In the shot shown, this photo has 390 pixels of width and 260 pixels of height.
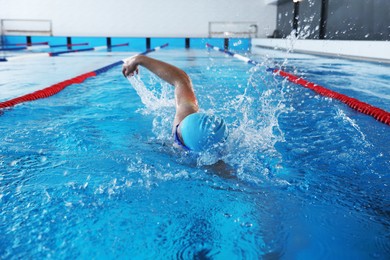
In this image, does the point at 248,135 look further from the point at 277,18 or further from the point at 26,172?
the point at 277,18

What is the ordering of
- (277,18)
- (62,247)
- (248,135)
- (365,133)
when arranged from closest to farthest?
1. (62,247)
2. (248,135)
3. (365,133)
4. (277,18)

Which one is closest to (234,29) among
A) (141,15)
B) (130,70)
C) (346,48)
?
(141,15)

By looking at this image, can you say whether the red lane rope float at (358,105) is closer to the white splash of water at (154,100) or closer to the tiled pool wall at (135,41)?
the white splash of water at (154,100)

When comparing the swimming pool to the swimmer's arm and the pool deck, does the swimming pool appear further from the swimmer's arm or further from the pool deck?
the pool deck

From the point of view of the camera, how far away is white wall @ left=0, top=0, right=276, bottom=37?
15.6 m

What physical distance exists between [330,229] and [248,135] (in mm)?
956

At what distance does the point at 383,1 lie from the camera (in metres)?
8.23

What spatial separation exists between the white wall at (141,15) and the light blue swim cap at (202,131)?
15066 millimetres

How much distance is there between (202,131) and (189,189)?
25 cm

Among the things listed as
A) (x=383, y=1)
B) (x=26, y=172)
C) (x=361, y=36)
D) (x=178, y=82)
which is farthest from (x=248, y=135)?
(x=361, y=36)

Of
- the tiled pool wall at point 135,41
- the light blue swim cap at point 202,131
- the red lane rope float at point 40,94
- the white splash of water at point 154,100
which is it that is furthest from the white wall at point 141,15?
the light blue swim cap at point 202,131

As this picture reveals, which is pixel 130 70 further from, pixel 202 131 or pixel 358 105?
pixel 358 105

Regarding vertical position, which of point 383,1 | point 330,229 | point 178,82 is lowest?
point 330,229

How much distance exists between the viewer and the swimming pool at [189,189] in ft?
3.61
